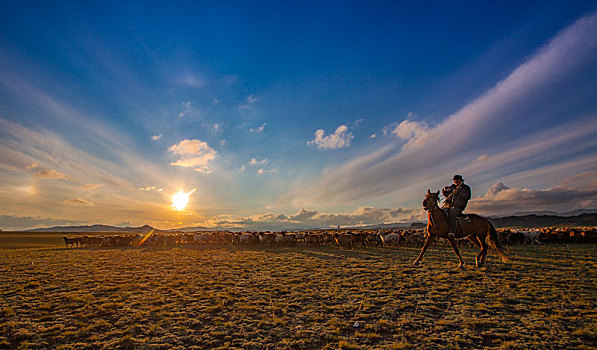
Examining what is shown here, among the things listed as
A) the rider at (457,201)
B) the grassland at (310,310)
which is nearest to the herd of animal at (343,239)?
the rider at (457,201)

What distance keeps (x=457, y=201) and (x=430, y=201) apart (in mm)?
1240

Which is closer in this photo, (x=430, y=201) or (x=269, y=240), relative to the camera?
(x=430, y=201)

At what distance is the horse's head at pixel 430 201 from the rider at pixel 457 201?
65 centimetres

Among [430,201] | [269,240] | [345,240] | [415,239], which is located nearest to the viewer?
[430,201]

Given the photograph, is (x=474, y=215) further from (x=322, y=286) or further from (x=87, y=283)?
(x=87, y=283)

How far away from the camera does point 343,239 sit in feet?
84.4

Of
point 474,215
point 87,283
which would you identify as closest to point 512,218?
point 474,215

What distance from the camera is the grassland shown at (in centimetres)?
505

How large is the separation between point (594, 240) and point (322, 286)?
3097 centimetres

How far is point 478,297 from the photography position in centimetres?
750

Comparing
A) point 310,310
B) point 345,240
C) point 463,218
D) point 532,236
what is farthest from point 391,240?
point 310,310

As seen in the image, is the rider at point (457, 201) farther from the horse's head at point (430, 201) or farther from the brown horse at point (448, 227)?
the horse's head at point (430, 201)

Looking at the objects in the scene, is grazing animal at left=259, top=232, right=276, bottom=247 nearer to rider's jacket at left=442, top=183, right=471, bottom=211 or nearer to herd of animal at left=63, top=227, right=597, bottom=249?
herd of animal at left=63, top=227, right=597, bottom=249

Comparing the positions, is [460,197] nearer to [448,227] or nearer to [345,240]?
[448,227]
